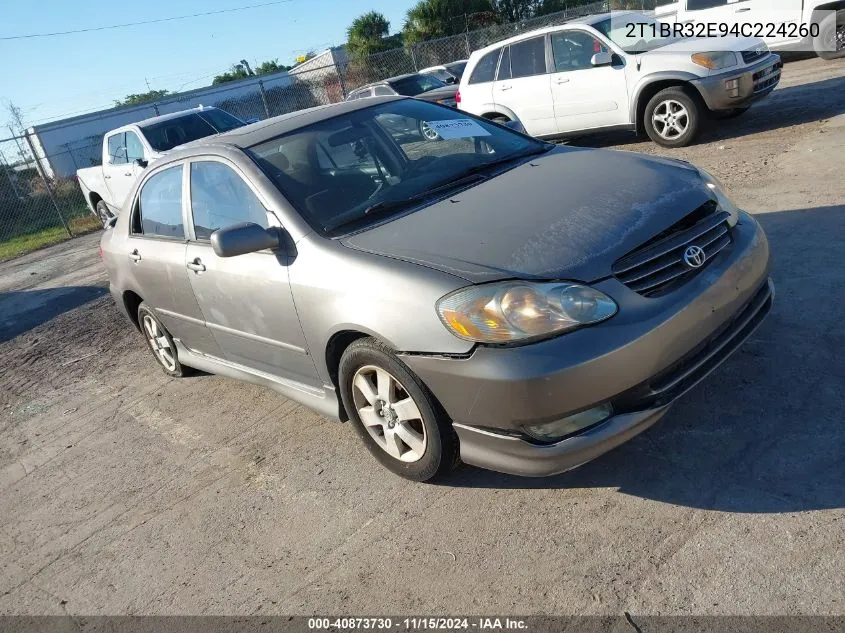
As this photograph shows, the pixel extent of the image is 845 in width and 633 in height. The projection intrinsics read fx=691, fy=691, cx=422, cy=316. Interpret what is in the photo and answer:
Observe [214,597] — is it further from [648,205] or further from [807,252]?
[807,252]

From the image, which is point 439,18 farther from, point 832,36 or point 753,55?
point 753,55

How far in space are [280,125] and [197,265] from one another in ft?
3.18

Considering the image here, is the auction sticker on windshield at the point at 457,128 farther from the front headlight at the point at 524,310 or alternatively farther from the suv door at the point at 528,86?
the suv door at the point at 528,86

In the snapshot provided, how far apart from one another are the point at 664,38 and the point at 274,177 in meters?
7.38

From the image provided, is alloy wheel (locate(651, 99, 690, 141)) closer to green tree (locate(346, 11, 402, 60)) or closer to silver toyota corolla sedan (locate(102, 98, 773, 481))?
silver toyota corolla sedan (locate(102, 98, 773, 481))

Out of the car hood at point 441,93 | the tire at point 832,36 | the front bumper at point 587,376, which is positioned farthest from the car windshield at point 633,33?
the front bumper at point 587,376

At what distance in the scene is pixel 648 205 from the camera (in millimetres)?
3086

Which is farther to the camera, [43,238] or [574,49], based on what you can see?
[43,238]

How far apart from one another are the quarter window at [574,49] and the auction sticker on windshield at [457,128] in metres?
5.38

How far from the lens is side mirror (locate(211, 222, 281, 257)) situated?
10.8ft

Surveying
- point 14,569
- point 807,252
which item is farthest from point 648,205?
point 14,569

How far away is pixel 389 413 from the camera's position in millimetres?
3184

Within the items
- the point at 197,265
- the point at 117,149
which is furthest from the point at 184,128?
the point at 197,265

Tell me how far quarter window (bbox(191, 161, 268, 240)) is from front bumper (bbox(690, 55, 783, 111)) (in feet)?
20.8
